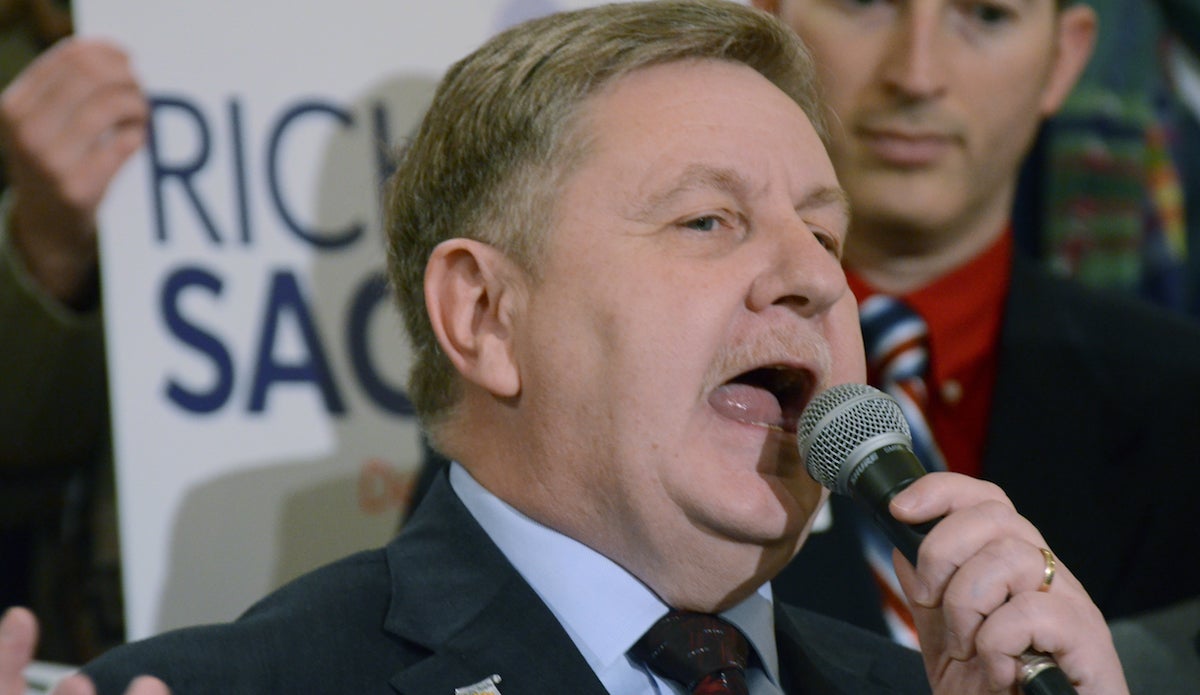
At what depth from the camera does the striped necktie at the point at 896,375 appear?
109 inches

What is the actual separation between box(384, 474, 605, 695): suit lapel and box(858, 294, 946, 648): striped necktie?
1007 mm

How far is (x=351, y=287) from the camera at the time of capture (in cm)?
269

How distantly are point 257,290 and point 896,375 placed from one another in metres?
1.07

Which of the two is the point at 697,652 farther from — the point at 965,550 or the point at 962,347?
the point at 962,347

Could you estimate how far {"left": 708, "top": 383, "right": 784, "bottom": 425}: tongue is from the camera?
1842 millimetres

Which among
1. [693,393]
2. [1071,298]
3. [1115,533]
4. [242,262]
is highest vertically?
[693,393]

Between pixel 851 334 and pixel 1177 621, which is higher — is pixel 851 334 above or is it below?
above

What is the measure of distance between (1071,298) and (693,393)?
1429 mm

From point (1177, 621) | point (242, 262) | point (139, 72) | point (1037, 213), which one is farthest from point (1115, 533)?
point (139, 72)

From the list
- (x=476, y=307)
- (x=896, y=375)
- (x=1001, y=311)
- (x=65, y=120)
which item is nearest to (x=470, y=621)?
(x=476, y=307)

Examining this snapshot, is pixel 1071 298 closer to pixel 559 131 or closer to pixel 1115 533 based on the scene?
pixel 1115 533

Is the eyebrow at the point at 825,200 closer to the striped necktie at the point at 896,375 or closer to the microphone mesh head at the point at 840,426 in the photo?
the microphone mesh head at the point at 840,426

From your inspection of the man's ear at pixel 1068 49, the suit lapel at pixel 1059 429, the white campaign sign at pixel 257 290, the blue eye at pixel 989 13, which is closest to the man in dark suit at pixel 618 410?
the white campaign sign at pixel 257 290

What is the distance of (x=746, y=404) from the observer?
6.07ft
